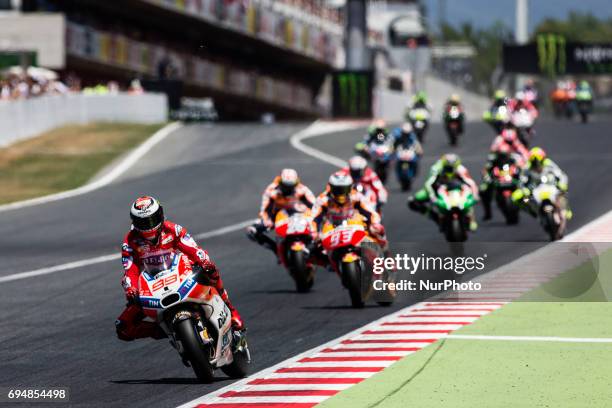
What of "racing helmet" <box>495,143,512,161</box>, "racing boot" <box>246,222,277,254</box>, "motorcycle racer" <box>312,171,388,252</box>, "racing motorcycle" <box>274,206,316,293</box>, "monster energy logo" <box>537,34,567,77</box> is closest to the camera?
"motorcycle racer" <box>312,171,388,252</box>

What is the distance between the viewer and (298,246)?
18062 mm

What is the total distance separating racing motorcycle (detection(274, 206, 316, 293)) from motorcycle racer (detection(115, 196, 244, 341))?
22.2 feet

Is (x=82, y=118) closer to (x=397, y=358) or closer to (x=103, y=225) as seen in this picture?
(x=103, y=225)

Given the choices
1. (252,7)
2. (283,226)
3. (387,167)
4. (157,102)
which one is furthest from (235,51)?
(283,226)

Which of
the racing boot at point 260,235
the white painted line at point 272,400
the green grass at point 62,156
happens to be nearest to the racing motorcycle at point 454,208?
the racing boot at point 260,235

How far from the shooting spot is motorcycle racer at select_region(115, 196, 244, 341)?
35.6 ft

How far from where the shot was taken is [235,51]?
70.4 meters

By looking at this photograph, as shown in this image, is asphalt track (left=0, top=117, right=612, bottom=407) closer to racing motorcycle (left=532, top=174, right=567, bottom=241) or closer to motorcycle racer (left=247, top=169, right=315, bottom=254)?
motorcycle racer (left=247, top=169, right=315, bottom=254)

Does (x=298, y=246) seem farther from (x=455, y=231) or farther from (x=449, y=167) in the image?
(x=449, y=167)

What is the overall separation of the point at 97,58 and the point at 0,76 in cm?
821

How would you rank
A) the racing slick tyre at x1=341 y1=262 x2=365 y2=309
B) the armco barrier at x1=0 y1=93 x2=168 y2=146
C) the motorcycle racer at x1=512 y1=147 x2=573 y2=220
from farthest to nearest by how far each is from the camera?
the armco barrier at x1=0 y1=93 x2=168 y2=146 < the motorcycle racer at x1=512 y1=147 x2=573 y2=220 < the racing slick tyre at x1=341 y1=262 x2=365 y2=309

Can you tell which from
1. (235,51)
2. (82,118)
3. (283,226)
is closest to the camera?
(283,226)

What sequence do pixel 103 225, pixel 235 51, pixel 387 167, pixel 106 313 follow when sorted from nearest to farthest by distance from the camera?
pixel 106 313 < pixel 103 225 < pixel 387 167 < pixel 235 51

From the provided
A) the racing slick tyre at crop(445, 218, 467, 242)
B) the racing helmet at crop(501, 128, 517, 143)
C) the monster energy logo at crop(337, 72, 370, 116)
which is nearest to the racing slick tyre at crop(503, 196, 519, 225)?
the racing helmet at crop(501, 128, 517, 143)
